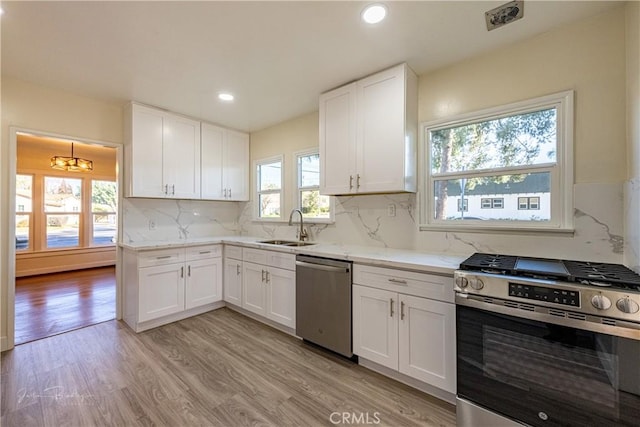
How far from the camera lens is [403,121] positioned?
2.29 meters

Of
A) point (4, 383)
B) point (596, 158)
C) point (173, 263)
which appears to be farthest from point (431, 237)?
point (4, 383)

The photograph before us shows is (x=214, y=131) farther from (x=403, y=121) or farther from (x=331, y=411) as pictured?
(x=331, y=411)

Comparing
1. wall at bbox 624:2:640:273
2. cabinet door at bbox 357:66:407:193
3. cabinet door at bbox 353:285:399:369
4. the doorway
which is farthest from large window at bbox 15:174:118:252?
wall at bbox 624:2:640:273

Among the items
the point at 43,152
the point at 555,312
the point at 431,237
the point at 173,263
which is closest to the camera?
the point at 555,312

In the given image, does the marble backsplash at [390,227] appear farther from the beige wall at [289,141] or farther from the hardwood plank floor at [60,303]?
the hardwood plank floor at [60,303]

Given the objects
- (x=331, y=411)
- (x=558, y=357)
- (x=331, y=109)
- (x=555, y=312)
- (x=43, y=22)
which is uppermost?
(x=43, y=22)

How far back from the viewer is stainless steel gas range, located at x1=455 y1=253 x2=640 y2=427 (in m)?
1.22

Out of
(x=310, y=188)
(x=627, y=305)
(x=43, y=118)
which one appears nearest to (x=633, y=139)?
(x=627, y=305)

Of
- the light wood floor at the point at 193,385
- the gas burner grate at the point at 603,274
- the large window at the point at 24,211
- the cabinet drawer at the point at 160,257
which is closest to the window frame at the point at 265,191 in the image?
the cabinet drawer at the point at 160,257

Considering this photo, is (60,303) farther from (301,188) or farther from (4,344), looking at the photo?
(301,188)

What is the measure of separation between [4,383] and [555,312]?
141 inches

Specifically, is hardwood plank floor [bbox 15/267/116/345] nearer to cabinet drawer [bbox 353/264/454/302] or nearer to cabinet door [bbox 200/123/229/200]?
cabinet door [bbox 200/123/229/200]

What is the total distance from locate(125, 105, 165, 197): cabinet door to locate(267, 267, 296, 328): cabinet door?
5.78 feet

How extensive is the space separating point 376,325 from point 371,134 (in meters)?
1.61
